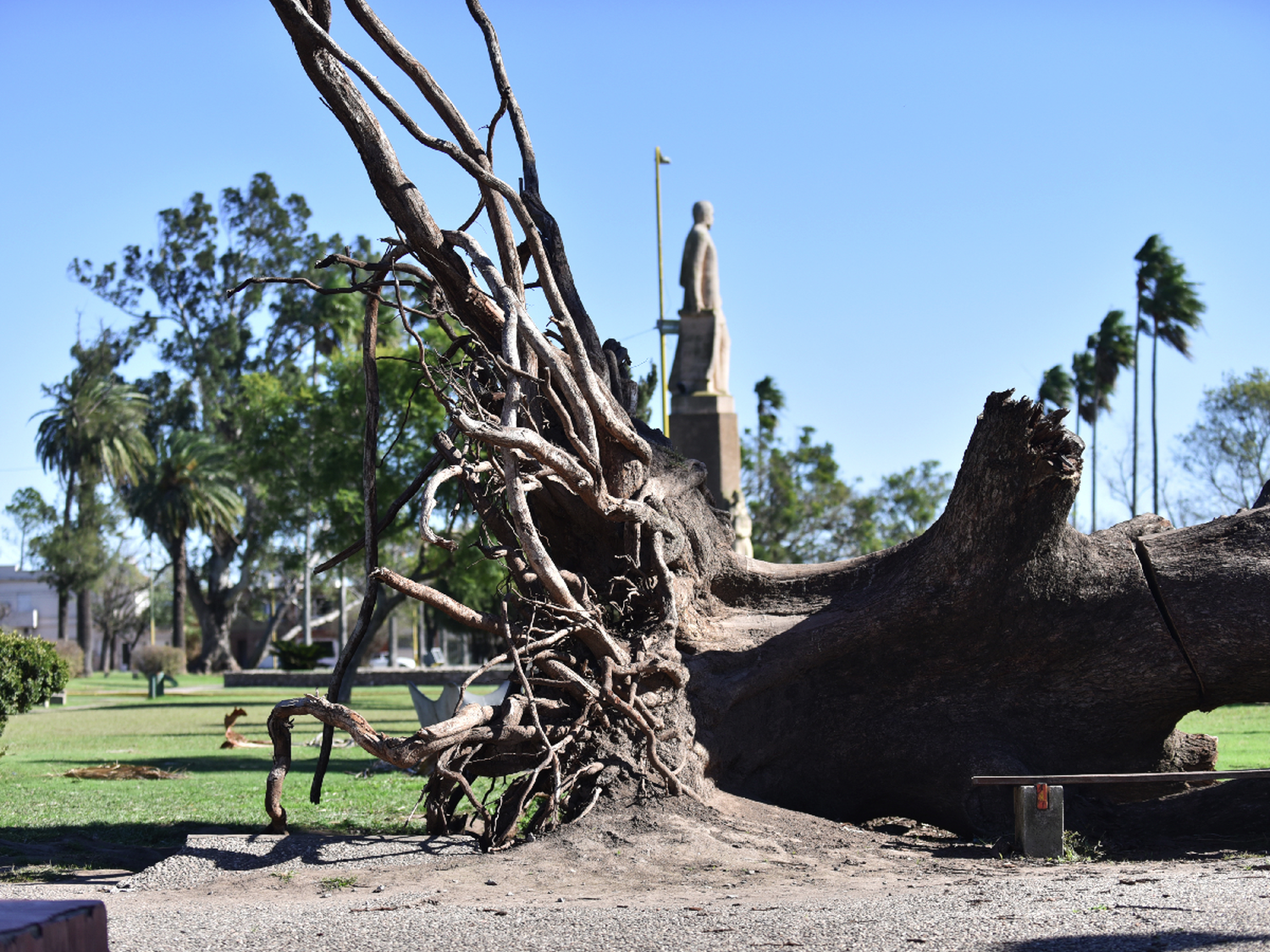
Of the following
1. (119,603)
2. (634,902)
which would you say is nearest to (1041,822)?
(634,902)

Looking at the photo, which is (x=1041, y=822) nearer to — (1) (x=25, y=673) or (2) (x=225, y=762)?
(2) (x=225, y=762)

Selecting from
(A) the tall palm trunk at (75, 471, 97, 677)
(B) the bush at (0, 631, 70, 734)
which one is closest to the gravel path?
(B) the bush at (0, 631, 70, 734)

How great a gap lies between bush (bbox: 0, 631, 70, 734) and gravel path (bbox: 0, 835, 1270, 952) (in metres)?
6.83

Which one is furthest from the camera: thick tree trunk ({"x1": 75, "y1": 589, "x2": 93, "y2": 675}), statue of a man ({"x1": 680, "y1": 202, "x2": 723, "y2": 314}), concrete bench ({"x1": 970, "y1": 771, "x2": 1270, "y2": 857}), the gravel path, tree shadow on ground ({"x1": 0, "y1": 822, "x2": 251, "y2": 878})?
thick tree trunk ({"x1": 75, "y1": 589, "x2": 93, "y2": 675})

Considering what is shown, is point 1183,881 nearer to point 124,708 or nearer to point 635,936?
point 635,936

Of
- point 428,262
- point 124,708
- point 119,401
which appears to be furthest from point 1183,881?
point 119,401

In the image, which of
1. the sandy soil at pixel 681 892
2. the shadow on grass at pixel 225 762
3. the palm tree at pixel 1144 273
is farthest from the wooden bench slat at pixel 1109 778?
the palm tree at pixel 1144 273

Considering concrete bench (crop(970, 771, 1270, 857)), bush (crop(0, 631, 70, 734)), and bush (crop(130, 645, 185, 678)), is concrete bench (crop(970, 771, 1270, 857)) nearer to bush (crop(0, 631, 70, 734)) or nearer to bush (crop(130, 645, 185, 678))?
bush (crop(0, 631, 70, 734))

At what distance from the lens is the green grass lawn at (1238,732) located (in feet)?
38.5

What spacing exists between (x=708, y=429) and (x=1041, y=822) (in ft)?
35.0

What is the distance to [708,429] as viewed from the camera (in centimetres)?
1719

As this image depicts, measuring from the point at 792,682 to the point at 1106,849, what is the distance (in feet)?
8.02

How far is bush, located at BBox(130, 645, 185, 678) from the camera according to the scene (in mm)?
34156

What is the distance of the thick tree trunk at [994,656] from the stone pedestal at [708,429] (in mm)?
8180
